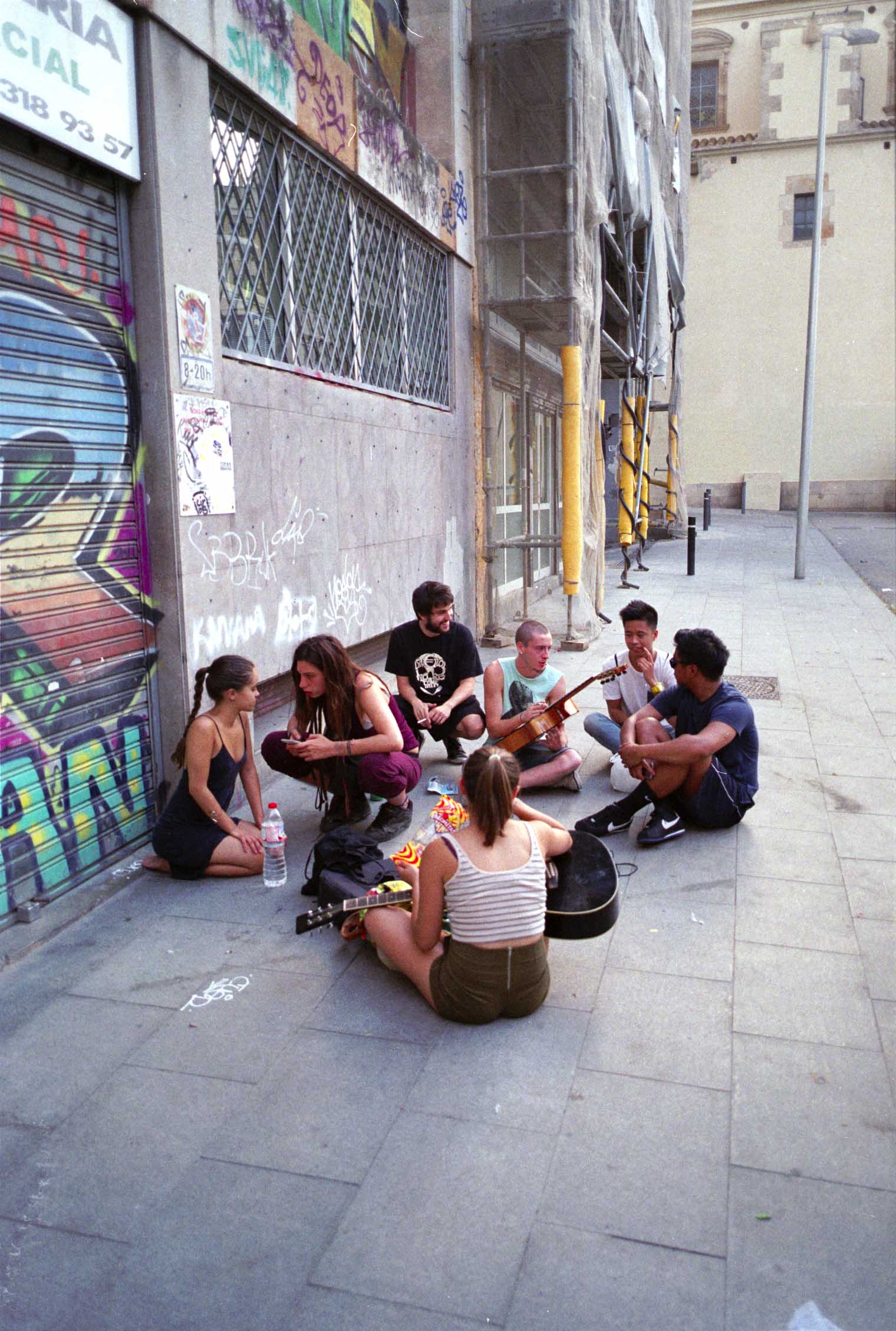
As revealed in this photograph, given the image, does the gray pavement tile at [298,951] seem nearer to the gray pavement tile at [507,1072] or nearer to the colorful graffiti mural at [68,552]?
the gray pavement tile at [507,1072]

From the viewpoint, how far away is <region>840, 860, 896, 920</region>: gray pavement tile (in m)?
4.30

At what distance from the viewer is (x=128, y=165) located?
470 cm

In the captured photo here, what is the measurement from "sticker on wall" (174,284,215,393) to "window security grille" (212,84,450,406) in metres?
0.40

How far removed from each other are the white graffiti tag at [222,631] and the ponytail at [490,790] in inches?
96.5

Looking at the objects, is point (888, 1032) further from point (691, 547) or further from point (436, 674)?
point (691, 547)

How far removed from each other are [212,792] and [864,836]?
10.5 feet

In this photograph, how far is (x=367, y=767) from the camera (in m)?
5.16

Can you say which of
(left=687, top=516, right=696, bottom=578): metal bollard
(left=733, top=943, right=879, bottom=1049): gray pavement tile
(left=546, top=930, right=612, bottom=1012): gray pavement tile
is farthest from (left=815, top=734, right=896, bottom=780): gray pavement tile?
(left=687, top=516, right=696, bottom=578): metal bollard

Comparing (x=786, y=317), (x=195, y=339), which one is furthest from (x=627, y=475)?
(x=786, y=317)

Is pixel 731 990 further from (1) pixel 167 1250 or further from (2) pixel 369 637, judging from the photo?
(2) pixel 369 637

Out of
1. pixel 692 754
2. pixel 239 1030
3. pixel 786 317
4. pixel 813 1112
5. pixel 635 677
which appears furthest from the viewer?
pixel 786 317

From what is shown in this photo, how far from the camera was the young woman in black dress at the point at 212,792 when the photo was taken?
4.52 metres

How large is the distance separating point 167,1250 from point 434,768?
410cm

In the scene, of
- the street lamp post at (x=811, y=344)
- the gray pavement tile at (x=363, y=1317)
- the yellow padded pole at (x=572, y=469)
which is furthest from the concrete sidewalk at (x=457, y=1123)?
the street lamp post at (x=811, y=344)
